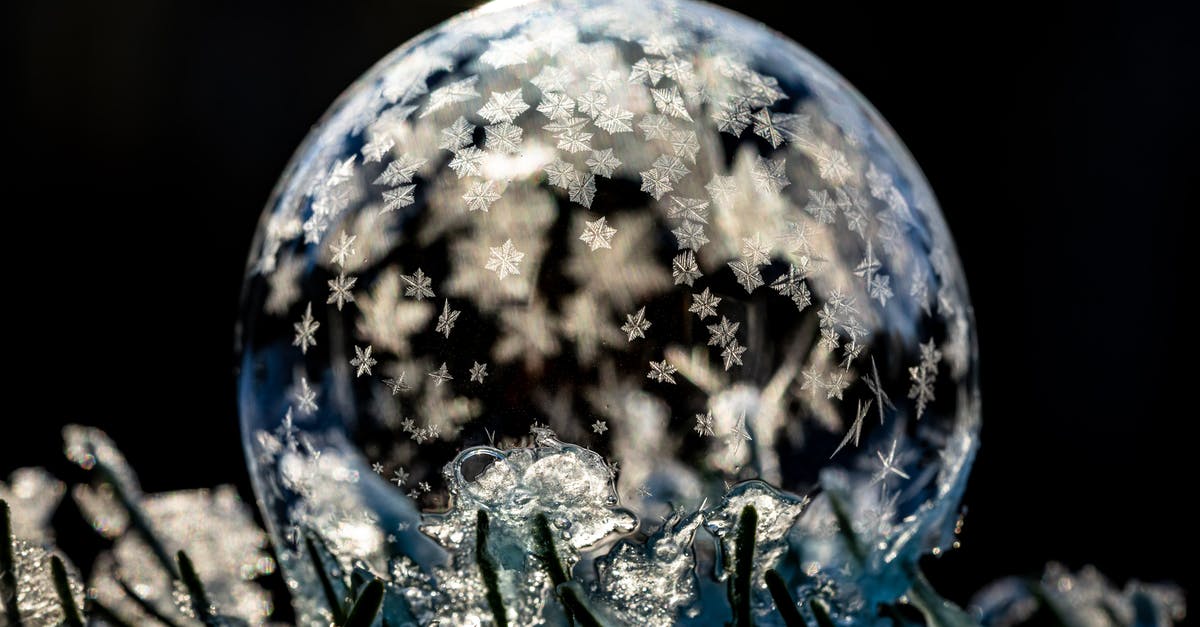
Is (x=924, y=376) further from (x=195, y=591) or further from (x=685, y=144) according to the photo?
(x=195, y=591)

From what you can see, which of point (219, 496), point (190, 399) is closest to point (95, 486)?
point (219, 496)

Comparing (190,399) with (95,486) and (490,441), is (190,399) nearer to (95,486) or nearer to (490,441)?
(95,486)

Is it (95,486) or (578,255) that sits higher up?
(578,255)

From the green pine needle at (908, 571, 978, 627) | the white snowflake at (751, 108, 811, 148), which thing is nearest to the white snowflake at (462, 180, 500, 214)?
the white snowflake at (751, 108, 811, 148)

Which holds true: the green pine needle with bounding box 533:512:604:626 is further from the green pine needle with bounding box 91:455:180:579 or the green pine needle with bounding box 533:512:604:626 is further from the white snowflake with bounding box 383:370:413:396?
the green pine needle with bounding box 91:455:180:579

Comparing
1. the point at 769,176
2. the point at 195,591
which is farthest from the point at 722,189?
the point at 195,591

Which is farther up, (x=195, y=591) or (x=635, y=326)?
(x=635, y=326)
